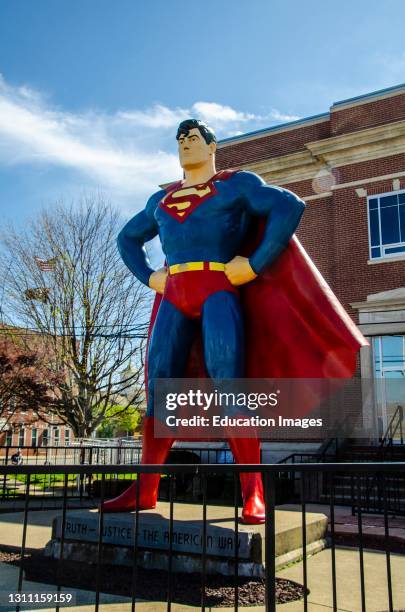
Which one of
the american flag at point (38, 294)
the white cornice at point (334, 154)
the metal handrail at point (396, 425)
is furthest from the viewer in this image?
the american flag at point (38, 294)

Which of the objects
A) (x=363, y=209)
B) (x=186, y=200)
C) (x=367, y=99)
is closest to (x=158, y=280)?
(x=186, y=200)

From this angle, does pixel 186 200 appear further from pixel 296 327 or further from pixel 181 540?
pixel 181 540

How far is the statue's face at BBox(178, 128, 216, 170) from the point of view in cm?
562

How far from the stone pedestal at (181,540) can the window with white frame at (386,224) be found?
10305 millimetres

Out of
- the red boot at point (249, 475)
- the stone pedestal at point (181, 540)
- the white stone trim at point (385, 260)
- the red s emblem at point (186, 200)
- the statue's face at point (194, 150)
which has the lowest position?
the stone pedestal at point (181, 540)

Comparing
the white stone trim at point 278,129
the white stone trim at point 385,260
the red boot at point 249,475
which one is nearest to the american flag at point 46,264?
the white stone trim at point 278,129

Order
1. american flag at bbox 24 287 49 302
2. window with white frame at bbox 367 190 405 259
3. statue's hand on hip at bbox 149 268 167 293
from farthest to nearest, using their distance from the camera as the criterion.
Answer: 1. american flag at bbox 24 287 49 302
2. window with white frame at bbox 367 190 405 259
3. statue's hand on hip at bbox 149 268 167 293

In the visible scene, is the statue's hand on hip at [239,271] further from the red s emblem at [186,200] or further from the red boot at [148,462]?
the red boot at [148,462]

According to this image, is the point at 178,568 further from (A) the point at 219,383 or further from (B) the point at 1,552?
(B) the point at 1,552

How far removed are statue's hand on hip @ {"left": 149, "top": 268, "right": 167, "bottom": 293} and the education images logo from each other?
109 centimetres

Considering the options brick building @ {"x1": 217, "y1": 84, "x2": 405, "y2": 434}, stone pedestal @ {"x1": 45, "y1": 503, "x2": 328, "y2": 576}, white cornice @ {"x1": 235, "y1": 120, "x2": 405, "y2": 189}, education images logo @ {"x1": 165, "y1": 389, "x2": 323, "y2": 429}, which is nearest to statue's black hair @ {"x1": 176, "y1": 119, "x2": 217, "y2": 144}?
education images logo @ {"x1": 165, "y1": 389, "x2": 323, "y2": 429}

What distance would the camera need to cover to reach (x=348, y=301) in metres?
14.5

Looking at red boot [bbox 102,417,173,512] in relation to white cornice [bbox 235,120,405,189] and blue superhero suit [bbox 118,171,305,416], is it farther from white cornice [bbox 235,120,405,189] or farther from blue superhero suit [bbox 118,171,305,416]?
white cornice [bbox 235,120,405,189]

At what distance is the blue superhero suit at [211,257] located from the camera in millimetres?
5121
